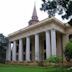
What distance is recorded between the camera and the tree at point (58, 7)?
54.4ft

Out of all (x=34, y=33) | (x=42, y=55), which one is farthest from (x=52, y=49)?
(x=42, y=55)

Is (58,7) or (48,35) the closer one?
(58,7)

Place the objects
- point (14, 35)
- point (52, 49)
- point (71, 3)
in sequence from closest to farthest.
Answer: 1. point (71, 3)
2. point (52, 49)
3. point (14, 35)

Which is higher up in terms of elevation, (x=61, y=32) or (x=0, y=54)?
(x=61, y=32)

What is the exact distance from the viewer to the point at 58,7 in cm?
1750

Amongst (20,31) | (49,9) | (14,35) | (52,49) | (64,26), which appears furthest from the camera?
(14,35)

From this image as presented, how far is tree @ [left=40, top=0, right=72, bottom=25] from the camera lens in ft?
54.4

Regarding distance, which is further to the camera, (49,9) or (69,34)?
(69,34)

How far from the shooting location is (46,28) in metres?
37.0

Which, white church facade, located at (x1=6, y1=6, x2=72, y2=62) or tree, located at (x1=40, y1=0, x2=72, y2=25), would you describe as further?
white church facade, located at (x1=6, y1=6, x2=72, y2=62)

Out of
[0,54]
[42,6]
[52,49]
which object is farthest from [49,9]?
[0,54]

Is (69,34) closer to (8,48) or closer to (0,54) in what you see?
(8,48)

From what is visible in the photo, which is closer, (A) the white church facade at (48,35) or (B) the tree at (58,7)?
(B) the tree at (58,7)

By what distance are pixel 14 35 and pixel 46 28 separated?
1411 cm
